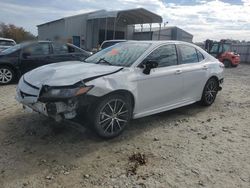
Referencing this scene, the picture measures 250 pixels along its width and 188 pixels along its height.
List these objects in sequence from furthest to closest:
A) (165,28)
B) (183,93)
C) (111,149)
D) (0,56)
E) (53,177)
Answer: (165,28) → (0,56) → (183,93) → (111,149) → (53,177)

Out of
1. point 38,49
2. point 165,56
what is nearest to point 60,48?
point 38,49

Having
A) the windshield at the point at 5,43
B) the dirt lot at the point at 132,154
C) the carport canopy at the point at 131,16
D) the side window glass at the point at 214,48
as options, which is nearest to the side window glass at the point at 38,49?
the dirt lot at the point at 132,154

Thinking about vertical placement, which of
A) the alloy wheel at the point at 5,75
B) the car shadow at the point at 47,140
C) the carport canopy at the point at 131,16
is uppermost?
the carport canopy at the point at 131,16

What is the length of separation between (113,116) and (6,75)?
6110 millimetres

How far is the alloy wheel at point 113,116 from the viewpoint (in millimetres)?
4176

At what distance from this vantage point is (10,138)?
170 inches

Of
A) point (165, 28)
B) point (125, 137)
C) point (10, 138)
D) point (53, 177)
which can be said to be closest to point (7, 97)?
point (10, 138)

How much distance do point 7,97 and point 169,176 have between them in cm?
530

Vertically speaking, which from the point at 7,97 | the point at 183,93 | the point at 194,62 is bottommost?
the point at 7,97

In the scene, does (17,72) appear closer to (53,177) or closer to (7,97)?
(7,97)

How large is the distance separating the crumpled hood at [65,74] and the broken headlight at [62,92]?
0.29 ft

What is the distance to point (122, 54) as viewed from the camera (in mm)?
5062

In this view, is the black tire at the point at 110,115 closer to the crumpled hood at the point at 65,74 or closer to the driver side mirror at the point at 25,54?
the crumpled hood at the point at 65,74

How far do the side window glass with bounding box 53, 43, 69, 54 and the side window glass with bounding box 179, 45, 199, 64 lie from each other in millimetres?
5457
